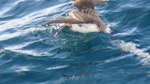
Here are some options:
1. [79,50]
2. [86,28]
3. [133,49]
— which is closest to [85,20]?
[86,28]

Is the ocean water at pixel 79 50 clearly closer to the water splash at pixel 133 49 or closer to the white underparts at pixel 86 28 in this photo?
the water splash at pixel 133 49

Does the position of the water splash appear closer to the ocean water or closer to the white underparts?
the ocean water

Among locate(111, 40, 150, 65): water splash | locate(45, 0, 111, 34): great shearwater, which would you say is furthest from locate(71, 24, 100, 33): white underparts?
locate(111, 40, 150, 65): water splash

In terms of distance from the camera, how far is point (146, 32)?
12.3 meters

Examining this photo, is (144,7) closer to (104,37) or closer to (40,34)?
(104,37)

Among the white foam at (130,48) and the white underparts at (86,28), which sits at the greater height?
the white underparts at (86,28)

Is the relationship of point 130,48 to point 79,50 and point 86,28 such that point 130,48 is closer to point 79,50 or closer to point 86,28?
point 79,50

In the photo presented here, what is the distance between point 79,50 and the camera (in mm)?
11633

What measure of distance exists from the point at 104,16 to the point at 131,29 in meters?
1.36

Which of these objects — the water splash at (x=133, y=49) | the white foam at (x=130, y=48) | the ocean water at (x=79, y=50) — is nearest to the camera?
the ocean water at (x=79, y=50)

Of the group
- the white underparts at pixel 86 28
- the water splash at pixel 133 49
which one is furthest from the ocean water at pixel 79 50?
the white underparts at pixel 86 28

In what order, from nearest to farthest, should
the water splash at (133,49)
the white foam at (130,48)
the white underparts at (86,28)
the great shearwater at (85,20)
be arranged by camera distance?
1. the water splash at (133,49)
2. the white foam at (130,48)
3. the great shearwater at (85,20)
4. the white underparts at (86,28)

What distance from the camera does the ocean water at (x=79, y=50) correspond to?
10312 mm

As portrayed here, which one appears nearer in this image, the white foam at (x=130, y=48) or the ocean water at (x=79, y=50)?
the ocean water at (x=79, y=50)
